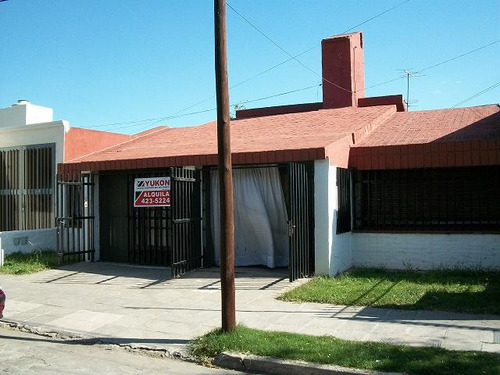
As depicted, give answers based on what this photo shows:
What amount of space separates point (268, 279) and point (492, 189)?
5219mm

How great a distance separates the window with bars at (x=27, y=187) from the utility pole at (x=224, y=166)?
10162 millimetres

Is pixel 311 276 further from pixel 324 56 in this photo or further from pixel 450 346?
pixel 324 56

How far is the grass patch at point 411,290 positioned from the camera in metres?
7.80

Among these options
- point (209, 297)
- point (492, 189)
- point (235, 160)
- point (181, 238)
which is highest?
point (235, 160)

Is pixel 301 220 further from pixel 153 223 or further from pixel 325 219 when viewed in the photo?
pixel 153 223

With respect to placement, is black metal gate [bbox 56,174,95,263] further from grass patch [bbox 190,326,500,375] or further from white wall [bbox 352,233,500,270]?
grass patch [bbox 190,326,500,375]

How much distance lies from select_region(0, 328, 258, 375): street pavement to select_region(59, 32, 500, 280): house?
4.27 m

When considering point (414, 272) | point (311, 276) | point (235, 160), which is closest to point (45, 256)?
point (235, 160)

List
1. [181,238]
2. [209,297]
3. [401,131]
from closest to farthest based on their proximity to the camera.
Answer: [209,297] → [181,238] → [401,131]

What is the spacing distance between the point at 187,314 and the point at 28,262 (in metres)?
6.74

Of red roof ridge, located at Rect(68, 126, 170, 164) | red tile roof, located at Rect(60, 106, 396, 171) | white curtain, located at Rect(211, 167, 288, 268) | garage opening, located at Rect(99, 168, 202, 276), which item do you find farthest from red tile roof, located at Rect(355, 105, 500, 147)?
red roof ridge, located at Rect(68, 126, 170, 164)

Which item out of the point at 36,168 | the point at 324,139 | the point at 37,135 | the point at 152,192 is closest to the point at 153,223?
the point at 152,192

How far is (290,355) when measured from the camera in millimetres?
5582

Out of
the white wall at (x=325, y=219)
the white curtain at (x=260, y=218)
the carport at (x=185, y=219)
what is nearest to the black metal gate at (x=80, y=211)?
the carport at (x=185, y=219)
